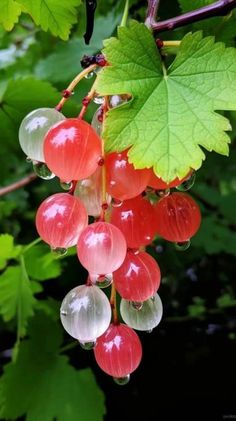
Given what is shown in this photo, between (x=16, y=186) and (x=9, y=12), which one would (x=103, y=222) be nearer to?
(x=9, y=12)

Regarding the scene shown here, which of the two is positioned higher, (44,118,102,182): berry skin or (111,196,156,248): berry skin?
(44,118,102,182): berry skin

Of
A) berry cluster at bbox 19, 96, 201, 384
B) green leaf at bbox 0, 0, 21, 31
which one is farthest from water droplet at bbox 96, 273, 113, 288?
green leaf at bbox 0, 0, 21, 31

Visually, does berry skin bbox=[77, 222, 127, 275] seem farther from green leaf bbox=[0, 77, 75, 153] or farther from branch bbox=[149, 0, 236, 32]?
green leaf bbox=[0, 77, 75, 153]

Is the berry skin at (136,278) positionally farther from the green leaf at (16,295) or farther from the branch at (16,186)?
the branch at (16,186)

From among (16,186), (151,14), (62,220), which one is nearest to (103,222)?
(62,220)

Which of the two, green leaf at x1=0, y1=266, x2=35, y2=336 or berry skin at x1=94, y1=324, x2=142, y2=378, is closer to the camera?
berry skin at x1=94, y1=324, x2=142, y2=378

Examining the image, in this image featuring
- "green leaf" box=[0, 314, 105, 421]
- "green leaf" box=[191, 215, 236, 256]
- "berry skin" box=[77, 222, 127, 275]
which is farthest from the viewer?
"green leaf" box=[191, 215, 236, 256]

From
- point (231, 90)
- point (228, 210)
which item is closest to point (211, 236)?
point (228, 210)
